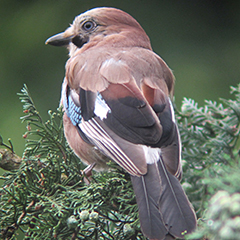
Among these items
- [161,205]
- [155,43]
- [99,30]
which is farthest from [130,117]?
[155,43]

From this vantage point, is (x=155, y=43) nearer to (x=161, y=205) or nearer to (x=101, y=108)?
(x=101, y=108)

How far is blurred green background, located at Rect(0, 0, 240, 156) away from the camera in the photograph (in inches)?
171

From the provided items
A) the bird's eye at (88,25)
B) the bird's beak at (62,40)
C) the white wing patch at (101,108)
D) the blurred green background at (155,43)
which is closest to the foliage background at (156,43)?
the blurred green background at (155,43)

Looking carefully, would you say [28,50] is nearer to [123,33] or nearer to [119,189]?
[123,33]

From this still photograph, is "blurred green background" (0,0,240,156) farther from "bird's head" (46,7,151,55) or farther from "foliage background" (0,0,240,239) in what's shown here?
"bird's head" (46,7,151,55)

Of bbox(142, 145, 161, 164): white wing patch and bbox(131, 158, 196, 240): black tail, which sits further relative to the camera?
bbox(142, 145, 161, 164): white wing patch

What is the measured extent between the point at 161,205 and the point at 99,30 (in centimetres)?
166

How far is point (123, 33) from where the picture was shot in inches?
111

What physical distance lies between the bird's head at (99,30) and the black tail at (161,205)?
1.34 meters

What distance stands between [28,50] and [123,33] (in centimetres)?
207

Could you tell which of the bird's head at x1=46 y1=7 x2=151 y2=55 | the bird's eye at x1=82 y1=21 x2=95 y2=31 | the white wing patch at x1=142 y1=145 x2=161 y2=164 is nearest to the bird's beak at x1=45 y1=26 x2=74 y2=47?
the bird's head at x1=46 y1=7 x2=151 y2=55

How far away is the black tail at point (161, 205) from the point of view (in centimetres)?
147

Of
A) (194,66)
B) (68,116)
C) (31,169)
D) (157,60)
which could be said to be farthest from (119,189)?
(194,66)

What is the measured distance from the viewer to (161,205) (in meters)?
1.58
